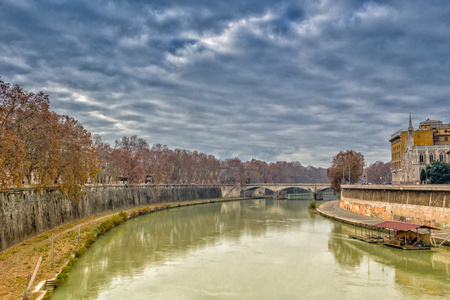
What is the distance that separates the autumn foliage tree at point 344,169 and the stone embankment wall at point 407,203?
25.0m

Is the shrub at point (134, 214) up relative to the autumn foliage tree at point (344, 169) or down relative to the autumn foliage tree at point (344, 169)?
down

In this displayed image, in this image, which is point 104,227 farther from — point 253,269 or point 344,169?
point 344,169

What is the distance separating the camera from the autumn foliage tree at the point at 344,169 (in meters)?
81.3

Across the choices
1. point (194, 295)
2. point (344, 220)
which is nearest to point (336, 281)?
point (194, 295)

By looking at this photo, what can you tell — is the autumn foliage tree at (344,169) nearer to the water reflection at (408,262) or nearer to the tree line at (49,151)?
the tree line at (49,151)

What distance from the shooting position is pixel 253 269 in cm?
2453

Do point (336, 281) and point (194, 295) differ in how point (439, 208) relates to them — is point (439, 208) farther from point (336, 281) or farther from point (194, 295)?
point (194, 295)

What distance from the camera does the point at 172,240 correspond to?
36.8 metres

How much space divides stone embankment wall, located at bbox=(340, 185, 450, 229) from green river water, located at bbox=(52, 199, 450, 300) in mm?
7177

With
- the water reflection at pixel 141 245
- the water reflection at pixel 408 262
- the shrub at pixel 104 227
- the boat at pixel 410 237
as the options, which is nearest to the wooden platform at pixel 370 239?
the water reflection at pixel 408 262

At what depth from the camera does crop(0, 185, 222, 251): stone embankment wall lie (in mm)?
27156

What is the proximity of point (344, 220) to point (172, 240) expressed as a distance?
2364 cm

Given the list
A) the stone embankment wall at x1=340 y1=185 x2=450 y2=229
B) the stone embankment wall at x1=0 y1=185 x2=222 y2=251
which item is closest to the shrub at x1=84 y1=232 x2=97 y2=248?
the stone embankment wall at x1=0 y1=185 x2=222 y2=251

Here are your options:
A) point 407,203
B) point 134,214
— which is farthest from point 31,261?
point 407,203
